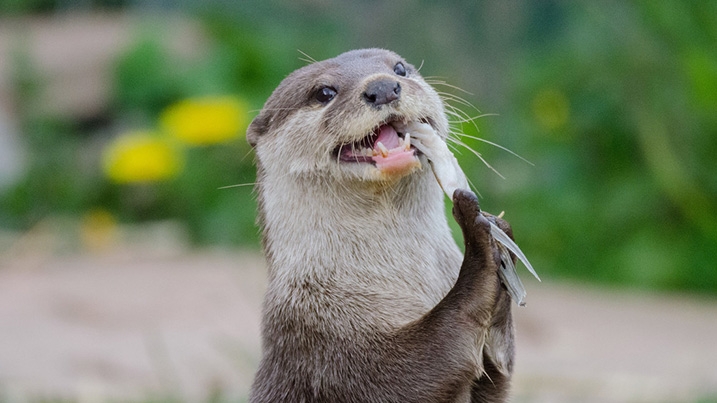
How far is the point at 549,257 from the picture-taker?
715 cm

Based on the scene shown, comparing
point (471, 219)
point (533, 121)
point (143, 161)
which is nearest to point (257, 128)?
point (471, 219)

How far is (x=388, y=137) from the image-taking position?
2.79m

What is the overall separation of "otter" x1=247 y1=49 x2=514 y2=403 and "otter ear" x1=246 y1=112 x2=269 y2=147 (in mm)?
92

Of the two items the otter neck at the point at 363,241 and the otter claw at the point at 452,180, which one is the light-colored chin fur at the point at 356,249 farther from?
the otter claw at the point at 452,180

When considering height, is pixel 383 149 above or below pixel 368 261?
above

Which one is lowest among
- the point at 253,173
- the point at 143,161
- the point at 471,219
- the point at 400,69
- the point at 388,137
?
the point at 143,161

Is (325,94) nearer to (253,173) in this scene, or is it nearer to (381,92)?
(381,92)

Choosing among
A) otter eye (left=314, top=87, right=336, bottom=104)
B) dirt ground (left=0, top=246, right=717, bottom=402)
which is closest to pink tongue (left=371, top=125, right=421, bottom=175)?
otter eye (left=314, top=87, right=336, bottom=104)

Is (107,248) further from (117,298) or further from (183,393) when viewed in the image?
(183,393)

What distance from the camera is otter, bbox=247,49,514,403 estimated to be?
2.59m

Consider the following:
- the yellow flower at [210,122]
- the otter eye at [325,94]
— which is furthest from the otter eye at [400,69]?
the yellow flower at [210,122]

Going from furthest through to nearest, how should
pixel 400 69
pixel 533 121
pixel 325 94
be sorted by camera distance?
pixel 533 121 < pixel 400 69 < pixel 325 94

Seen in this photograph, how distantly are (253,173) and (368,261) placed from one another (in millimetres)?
4938

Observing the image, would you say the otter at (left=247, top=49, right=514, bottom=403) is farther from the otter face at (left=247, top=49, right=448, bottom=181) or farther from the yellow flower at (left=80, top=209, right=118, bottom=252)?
the yellow flower at (left=80, top=209, right=118, bottom=252)
